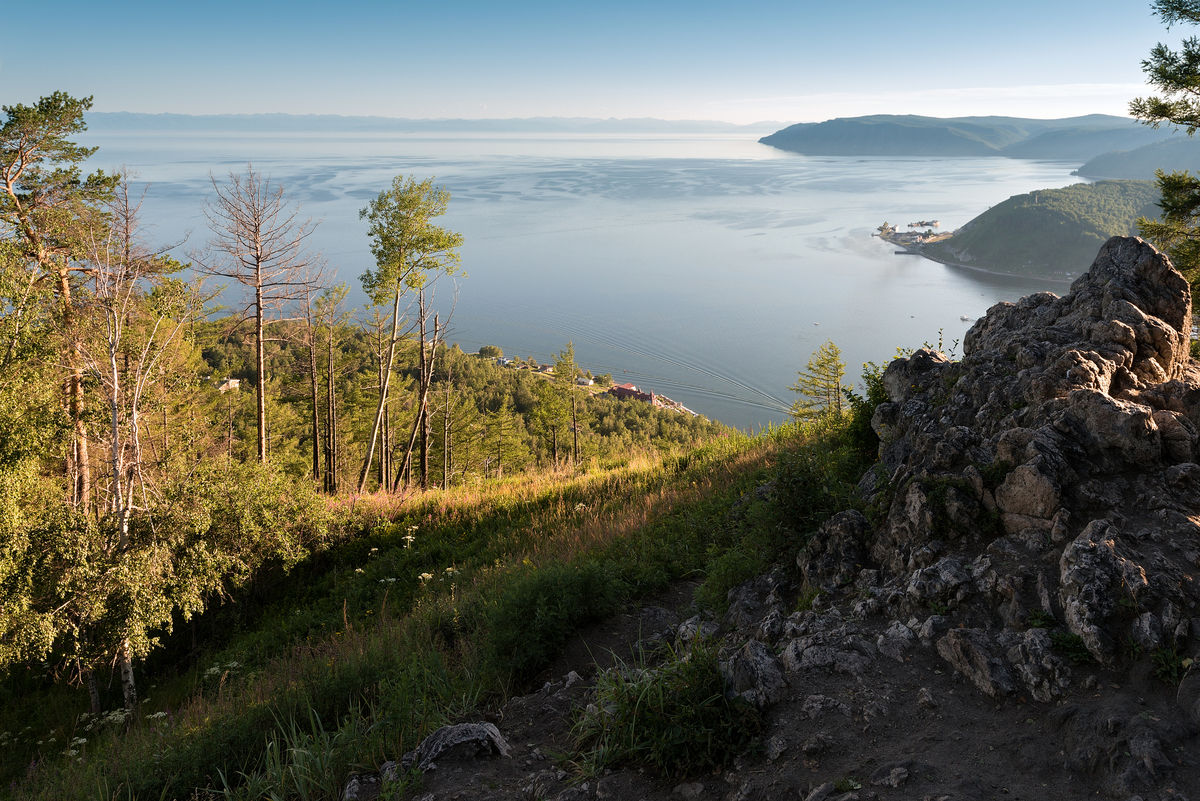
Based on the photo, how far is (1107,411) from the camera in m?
5.02

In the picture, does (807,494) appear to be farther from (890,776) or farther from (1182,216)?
(1182,216)

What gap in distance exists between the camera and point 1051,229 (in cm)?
8481

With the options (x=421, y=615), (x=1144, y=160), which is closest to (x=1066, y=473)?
(x=421, y=615)

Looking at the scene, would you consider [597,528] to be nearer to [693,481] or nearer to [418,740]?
[693,481]

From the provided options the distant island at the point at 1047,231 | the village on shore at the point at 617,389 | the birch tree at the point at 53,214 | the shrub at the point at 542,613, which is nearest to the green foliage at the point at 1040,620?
the shrub at the point at 542,613

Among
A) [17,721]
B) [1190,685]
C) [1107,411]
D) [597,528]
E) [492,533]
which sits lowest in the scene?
[17,721]

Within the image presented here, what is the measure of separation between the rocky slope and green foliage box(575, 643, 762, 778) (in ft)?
0.39

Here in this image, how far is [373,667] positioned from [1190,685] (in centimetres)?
590

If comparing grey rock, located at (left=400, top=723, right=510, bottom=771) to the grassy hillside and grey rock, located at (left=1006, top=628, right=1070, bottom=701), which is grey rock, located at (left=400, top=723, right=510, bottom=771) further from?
the grassy hillside

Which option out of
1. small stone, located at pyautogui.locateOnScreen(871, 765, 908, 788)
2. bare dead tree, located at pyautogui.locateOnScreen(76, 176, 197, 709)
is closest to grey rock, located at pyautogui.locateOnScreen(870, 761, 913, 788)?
small stone, located at pyautogui.locateOnScreen(871, 765, 908, 788)

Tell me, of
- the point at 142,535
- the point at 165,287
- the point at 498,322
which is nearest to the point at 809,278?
the point at 498,322

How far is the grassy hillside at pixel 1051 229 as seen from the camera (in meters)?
79.3

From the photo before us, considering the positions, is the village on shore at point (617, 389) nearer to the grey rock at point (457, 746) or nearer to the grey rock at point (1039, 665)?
the grey rock at point (457, 746)

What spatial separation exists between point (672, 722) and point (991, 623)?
7.06 ft
